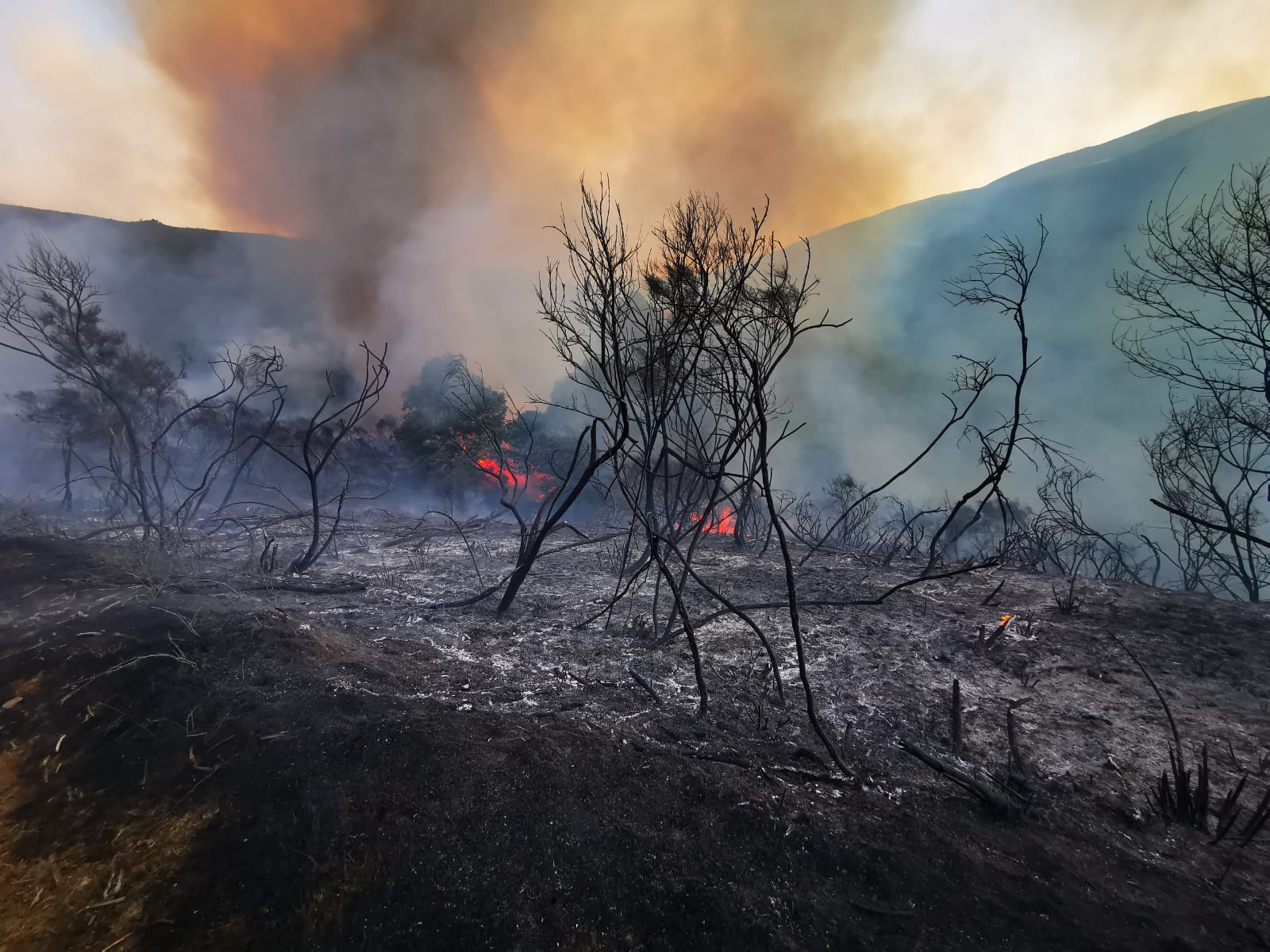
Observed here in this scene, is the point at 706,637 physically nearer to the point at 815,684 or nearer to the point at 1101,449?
the point at 815,684

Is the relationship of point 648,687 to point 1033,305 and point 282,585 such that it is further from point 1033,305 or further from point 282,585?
point 1033,305

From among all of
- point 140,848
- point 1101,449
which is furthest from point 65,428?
point 1101,449

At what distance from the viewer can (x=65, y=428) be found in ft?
57.3

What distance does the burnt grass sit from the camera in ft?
8.50

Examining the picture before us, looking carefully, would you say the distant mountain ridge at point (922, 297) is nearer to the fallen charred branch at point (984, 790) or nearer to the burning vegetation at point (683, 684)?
the burning vegetation at point (683, 684)

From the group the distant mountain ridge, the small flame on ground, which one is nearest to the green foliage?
the small flame on ground

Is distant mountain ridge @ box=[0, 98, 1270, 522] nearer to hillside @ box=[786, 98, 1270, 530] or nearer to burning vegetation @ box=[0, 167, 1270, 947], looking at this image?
hillside @ box=[786, 98, 1270, 530]

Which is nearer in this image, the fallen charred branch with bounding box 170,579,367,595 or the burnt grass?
the burnt grass

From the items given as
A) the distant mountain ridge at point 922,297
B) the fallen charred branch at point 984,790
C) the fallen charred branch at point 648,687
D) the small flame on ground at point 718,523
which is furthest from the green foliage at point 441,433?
the fallen charred branch at point 984,790

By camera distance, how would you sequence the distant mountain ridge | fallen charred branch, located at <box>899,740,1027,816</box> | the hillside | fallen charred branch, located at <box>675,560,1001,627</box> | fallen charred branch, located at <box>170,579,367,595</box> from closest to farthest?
fallen charred branch, located at <box>899,740,1027,816</box> → fallen charred branch, located at <box>675,560,1001,627</box> → fallen charred branch, located at <box>170,579,367,595</box> → the distant mountain ridge → the hillside

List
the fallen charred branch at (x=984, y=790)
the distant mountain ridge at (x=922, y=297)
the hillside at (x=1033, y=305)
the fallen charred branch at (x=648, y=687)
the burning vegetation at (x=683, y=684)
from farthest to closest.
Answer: the hillside at (x=1033, y=305) → the distant mountain ridge at (x=922, y=297) → the fallen charred branch at (x=648, y=687) → the fallen charred branch at (x=984, y=790) → the burning vegetation at (x=683, y=684)

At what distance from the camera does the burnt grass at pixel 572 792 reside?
2592 millimetres

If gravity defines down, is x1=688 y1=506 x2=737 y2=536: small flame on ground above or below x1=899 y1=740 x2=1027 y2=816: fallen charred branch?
above

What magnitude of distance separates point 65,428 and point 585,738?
80.9 feet
